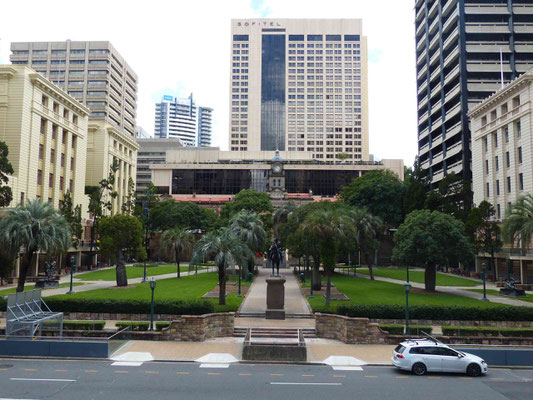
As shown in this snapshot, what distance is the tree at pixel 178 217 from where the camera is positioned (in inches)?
3302

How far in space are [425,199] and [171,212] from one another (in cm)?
4837

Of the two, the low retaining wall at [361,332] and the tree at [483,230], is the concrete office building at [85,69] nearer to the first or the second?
the tree at [483,230]

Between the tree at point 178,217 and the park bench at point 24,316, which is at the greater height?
the tree at point 178,217

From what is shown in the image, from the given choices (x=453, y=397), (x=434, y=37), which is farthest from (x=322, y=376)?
(x=434, y=37)

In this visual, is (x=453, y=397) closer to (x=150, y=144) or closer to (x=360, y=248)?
(x=360, y=248)

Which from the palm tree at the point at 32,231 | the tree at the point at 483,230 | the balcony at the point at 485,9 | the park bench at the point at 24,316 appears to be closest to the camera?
the park bench at the point at 24,316

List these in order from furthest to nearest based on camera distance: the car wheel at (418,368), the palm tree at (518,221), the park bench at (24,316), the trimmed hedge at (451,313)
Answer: the palm tree at (518,221) < the trimmed hedge at (451,313) < the park bench at (24,316) < the car wheel at (418,368)

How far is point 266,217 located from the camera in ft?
225

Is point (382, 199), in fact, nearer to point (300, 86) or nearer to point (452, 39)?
point (452, 39)

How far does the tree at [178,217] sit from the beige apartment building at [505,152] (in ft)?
162

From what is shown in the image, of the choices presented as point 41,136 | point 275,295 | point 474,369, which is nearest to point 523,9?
point 275,295

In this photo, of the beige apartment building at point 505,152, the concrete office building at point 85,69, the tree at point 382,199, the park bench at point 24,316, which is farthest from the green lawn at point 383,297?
the concrete office building at point 85,69

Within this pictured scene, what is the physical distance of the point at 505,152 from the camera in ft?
195

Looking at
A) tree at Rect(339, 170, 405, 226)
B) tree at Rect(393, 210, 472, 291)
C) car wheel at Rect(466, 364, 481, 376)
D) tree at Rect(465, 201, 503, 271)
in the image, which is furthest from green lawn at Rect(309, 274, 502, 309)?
tree at Rect(339, 170, 405, 226)
